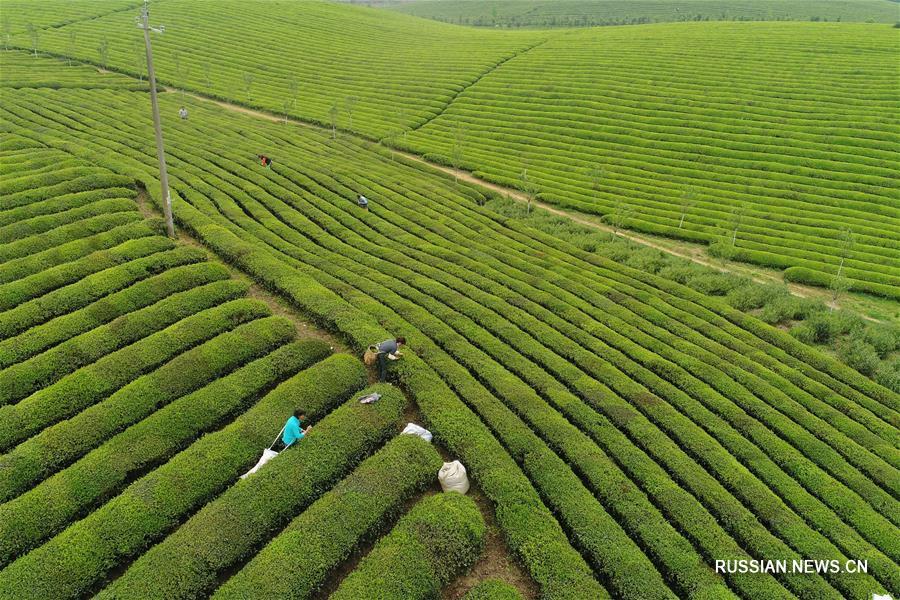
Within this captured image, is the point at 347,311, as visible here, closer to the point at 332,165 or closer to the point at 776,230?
the point at 332,165

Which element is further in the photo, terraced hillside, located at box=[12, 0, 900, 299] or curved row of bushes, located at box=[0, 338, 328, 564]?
terraced hillside, located at box=[12, 0, 900, 299]

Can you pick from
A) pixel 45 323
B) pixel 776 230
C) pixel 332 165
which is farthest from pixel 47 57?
pixel 776 230

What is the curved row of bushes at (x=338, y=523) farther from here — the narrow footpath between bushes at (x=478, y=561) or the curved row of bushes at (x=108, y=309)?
the curved row of bushes at (x=108, y=309)

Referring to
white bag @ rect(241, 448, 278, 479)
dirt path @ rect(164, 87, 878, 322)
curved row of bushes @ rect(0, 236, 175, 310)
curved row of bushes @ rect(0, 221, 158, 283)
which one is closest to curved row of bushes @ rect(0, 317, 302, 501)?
white bag @ rect(241, 448, 278, 479)

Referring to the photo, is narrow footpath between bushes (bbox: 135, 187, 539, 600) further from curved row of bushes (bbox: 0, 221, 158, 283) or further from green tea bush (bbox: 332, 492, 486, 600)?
curved row of bushes (bbox: 0, 221, 158, 283)

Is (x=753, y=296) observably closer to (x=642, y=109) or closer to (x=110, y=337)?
(x=110, y=337)

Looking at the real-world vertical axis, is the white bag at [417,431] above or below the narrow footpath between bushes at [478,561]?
above

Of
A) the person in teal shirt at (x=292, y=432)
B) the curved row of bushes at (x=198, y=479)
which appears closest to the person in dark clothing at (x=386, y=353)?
the curved row of bushes at (x=198, y=479)
